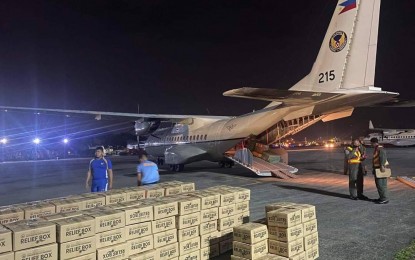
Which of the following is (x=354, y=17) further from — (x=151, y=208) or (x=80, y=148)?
(x=80, y=148)

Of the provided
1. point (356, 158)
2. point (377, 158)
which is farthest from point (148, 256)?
point (356, 158)

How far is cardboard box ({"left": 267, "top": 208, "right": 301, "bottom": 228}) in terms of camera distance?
5.16 meters

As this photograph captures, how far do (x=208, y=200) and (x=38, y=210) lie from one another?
284 cm

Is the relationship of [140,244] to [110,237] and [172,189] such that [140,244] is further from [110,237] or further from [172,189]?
[172,189]

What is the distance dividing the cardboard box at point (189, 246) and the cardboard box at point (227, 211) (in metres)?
0.69

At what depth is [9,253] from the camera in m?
3.78

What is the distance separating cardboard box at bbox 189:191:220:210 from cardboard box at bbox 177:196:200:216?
0.11 m


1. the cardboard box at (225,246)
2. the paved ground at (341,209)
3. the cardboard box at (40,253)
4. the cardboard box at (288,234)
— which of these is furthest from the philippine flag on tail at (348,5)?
the cardboard box at (40,253)

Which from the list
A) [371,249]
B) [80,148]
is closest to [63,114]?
[371,249]

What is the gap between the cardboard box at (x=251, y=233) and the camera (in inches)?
195

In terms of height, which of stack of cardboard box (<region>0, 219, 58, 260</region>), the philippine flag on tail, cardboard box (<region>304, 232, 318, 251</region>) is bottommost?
cardboard box (<region>304, 232, 318, 251</region>)

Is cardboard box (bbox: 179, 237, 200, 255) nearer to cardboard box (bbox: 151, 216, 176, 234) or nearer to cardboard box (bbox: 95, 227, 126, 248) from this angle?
cardboard box (bbox: 151, 216, 176, 234)

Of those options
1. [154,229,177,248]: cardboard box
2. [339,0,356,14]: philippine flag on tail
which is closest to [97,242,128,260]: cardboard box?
[154,229,177,248]: cardboard box

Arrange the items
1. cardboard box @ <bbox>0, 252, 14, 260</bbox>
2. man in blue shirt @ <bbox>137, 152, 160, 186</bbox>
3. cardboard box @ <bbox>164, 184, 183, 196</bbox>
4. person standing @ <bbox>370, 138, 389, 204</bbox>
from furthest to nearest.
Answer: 1. person standing @ <bbox>370, 138, 389, 204</bbox>
2. man in blue shirt @ <bbox>137, 152, 160, 186</bbox>
3. cardboard box @ <bbox>164, 184, 183, 196</bbox>
4. cardboard box @ <bbox>0, 252, 14, 260</bbox>
